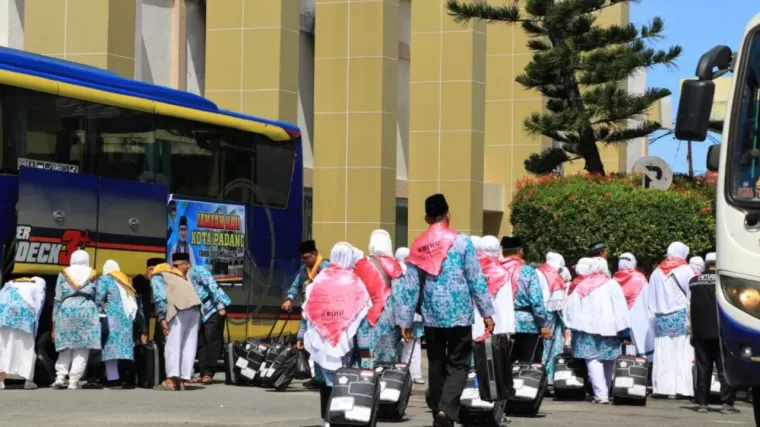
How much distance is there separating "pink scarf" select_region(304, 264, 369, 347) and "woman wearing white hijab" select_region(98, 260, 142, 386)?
5.81 m

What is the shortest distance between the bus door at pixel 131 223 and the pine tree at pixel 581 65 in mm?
9620

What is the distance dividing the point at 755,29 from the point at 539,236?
1558 cm

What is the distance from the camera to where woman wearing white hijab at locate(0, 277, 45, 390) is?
55.7 feet

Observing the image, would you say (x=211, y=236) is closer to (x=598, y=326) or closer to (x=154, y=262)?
(x=154, y=262)

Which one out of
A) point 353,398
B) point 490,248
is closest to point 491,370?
point 353,398

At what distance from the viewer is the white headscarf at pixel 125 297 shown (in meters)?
17.7

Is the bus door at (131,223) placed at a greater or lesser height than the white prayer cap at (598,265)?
greater

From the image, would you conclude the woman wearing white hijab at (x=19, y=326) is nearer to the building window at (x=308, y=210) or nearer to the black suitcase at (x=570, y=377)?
the black suitcase at (x=570, y=377)

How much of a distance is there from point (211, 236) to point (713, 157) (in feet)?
35.4

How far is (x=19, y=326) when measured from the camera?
17016mm

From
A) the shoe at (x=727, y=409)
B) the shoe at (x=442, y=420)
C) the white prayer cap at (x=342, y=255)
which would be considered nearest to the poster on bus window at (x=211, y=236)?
the shoe at (x=727, y=409)

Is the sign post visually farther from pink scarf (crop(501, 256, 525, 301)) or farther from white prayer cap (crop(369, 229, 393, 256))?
white prayer cap (crop(369, 229, 393, 256))

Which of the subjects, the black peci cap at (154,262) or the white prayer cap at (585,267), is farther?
the black peci cap at (154,262)

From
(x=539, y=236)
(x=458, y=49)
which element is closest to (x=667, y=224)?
(x=539, y=236)
